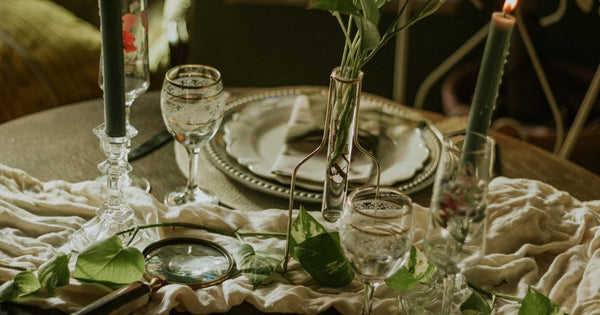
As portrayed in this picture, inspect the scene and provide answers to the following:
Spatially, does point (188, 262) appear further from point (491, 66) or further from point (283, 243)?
point (491, 66)

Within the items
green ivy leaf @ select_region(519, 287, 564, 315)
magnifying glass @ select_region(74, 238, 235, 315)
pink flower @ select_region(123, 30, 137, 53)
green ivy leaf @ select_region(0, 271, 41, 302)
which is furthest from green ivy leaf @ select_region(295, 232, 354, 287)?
pink flower @ select_region(123, 30, 137, 53)

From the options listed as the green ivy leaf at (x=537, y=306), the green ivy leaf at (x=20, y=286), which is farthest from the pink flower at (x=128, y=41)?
the green ivy leaf at (x=537, y=306)

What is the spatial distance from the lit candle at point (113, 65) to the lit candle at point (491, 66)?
0.41 m

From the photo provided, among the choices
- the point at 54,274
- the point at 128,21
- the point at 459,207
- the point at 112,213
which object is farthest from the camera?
the point at 128,21

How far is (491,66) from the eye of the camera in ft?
2.29

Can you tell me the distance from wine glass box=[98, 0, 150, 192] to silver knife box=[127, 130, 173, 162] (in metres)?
0.08

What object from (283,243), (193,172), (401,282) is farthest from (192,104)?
(401,282)

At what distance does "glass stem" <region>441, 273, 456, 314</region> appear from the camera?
2.43 feet

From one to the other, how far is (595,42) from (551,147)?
0.91 m

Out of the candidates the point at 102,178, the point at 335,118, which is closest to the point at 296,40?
the point at 102,178

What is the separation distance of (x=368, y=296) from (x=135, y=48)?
0.54m

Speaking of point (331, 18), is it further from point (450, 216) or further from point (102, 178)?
point (450, 216)

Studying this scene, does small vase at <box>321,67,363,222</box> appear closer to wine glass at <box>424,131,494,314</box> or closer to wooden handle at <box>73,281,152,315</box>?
wine glass at <box>424,131,494,314</box>

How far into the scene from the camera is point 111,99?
32.3 inches
